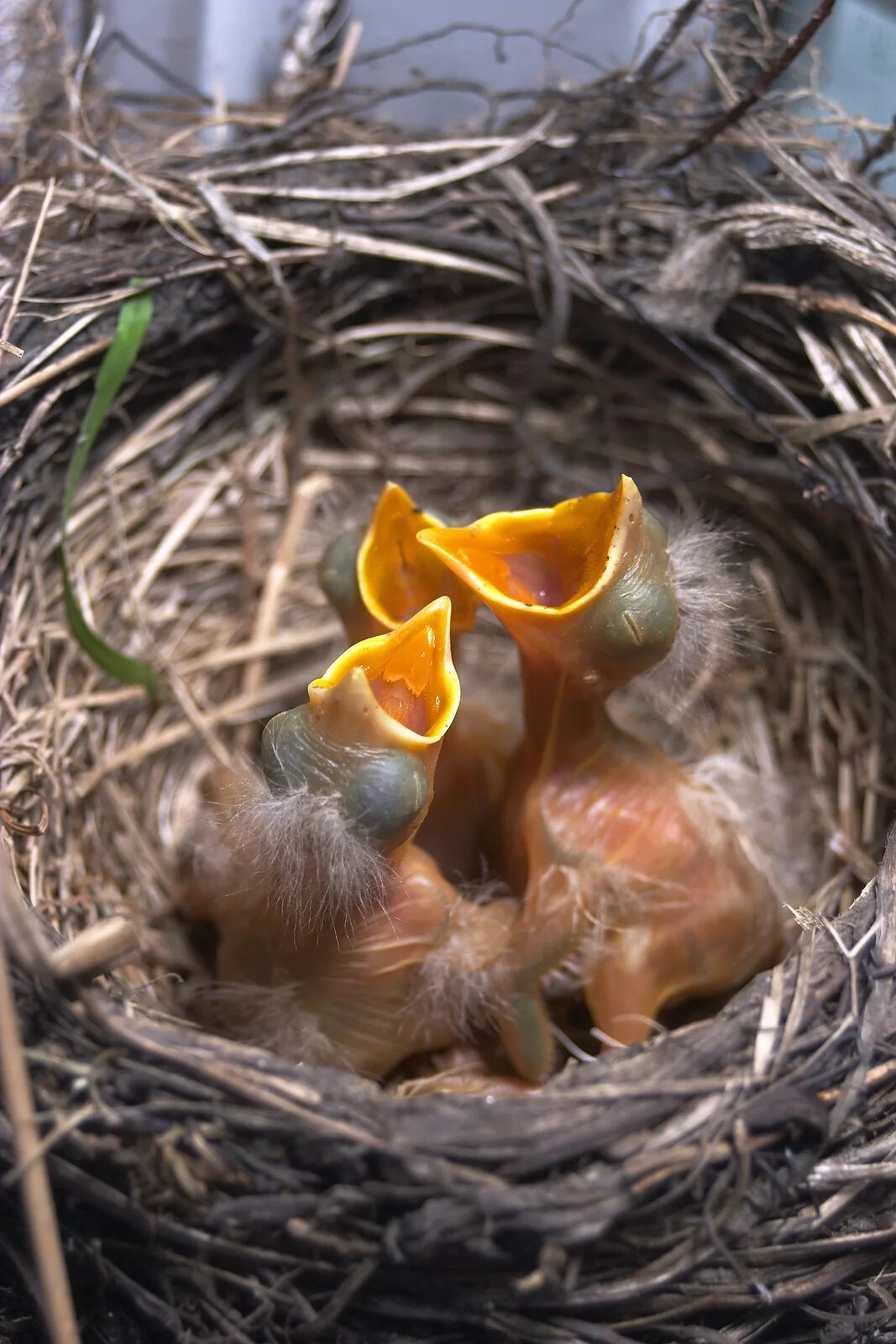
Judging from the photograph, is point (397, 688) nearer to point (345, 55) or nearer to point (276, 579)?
point (276, 579)

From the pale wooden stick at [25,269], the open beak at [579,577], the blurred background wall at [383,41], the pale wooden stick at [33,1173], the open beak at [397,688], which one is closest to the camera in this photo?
the pale wooden stick at [33,1173]

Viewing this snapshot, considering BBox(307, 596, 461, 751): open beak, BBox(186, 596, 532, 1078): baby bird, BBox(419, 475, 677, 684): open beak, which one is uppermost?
BBox(419, 475, 677, 684): open beak

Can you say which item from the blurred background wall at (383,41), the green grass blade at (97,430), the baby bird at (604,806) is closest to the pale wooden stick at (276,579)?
the green grass blade at (97,430)

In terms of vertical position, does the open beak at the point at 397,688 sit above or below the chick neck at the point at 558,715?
above

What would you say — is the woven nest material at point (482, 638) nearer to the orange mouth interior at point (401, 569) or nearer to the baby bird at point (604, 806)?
the baby bird at point (604, 806)

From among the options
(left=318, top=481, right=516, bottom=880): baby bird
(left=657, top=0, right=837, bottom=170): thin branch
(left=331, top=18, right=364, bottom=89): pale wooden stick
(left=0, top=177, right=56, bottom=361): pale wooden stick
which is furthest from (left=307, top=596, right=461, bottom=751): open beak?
(left=331, top=18, right=364, bottom=89): pale wooden stick

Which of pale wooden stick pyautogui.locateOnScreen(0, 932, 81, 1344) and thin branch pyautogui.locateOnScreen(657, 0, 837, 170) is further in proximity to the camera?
thin branch pyautogui.locateOnScreen(657, 0, 837, 170)

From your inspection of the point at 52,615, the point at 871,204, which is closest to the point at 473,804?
A: the point at 52,615

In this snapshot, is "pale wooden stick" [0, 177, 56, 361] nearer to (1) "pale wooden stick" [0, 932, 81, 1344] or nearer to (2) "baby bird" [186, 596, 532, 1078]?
(2) "baby bird" [186, 596, 532, 1078]
